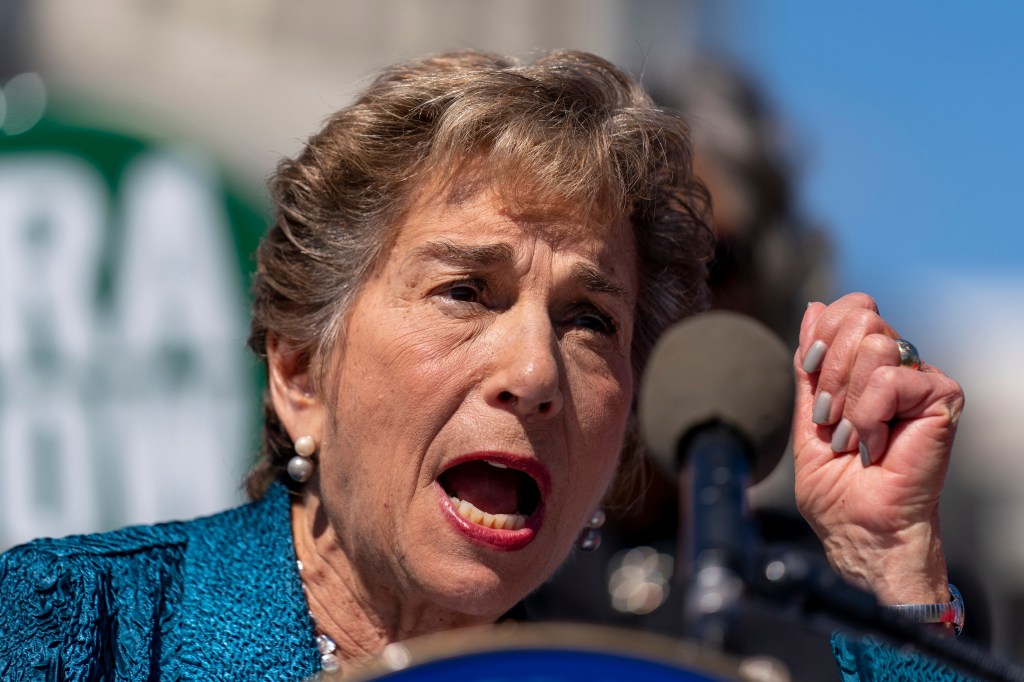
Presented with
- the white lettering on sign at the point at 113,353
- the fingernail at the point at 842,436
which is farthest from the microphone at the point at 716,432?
the white lettering on sign at the point at 113,353

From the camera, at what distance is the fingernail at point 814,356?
246cm

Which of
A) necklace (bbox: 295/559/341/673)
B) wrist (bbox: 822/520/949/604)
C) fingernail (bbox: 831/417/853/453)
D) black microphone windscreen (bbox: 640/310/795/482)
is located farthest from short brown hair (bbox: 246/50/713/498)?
black microphone windscreen (bbox: 640/310/795/482)

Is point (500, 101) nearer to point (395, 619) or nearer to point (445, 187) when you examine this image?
point (445, 187)

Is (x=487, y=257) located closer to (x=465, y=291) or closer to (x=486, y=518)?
(x=465, y=291)

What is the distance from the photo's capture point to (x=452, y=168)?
2600mm

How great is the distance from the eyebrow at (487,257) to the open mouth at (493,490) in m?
0.39

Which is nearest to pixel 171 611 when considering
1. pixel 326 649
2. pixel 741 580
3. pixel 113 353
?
pixel 326 649

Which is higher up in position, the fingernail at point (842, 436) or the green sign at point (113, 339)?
the fingernail at point (842, 436)

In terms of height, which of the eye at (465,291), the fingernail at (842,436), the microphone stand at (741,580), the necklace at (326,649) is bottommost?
the necklace at (326,649)

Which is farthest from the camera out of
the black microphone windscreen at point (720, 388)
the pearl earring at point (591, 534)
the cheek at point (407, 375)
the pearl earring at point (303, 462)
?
the pearl earring at point (591, 534)

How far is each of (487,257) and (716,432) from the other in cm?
98

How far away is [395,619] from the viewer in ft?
8.59

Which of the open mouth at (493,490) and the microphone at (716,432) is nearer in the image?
the microphone at (716,432)

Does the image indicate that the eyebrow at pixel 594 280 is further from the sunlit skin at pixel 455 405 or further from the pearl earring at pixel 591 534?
the pearl earring at pixel 591 534
